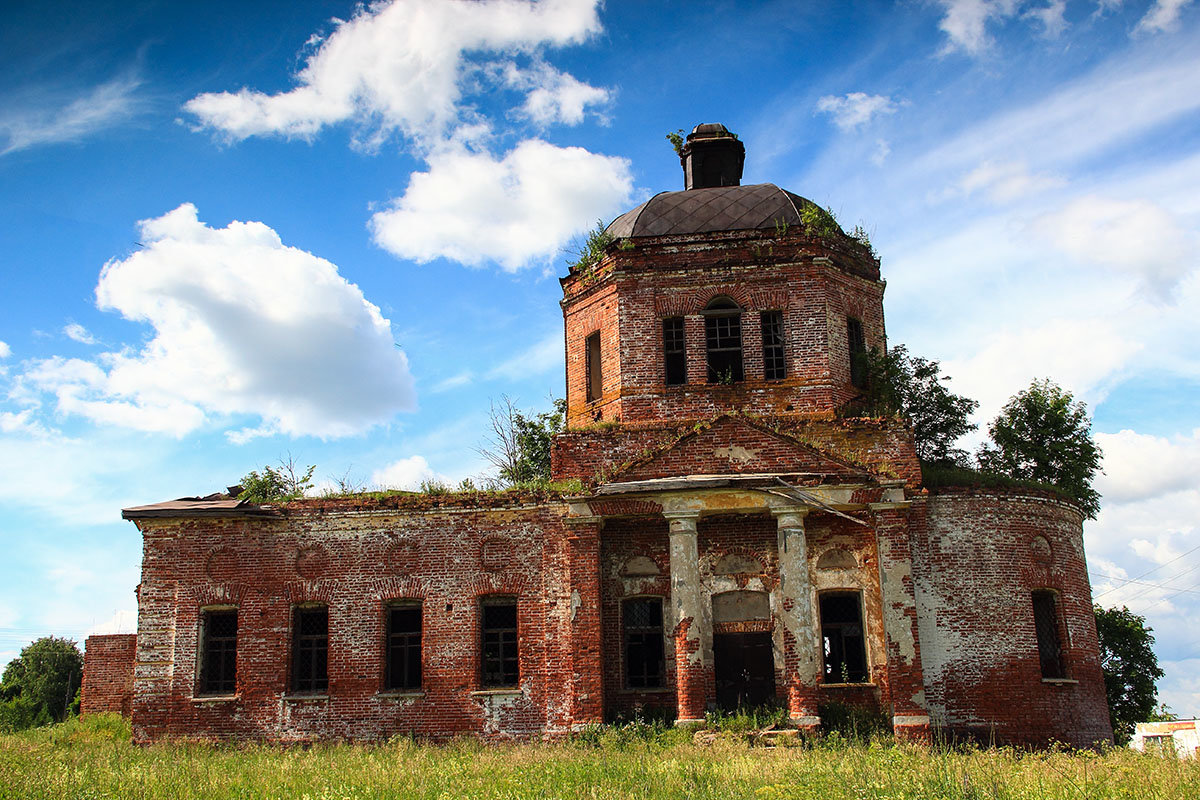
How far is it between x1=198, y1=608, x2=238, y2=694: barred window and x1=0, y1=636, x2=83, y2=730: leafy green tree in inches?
1011

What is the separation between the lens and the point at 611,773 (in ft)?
36.3

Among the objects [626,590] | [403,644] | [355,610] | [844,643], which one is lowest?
[844,643]

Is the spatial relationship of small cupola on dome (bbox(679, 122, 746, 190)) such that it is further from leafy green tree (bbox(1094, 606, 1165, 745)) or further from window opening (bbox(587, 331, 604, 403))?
leafy green tree (bbox(1094, 606, 1165, 745))

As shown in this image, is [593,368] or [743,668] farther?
[593,368]

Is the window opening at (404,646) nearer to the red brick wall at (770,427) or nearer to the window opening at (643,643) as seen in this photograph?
the red brick wall at (770,427)

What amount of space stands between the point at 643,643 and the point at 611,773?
18.7 feet

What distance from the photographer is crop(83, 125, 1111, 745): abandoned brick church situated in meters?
15.6

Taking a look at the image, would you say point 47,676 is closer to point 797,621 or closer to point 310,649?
point 310,649

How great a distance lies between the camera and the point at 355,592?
1712 centimetres

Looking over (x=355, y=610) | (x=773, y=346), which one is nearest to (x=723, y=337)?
(x=773, y=346)

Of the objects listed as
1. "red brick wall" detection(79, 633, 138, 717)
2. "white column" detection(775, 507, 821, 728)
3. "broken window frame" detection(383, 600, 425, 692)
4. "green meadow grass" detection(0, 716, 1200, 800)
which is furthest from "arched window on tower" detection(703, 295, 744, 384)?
"red brick wall" detection(79, 633, 138, 717)

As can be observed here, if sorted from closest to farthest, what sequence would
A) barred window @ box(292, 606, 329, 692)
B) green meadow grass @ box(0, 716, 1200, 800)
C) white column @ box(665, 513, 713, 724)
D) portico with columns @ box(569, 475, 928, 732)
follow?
green meadow grass @ box(0, 716, 1200, 800)
white column @ box(665, 513, 713, 724)
portico with columns @ box(569, 475, 928, 732)
barred window @ box(292, 606, 329, 692)

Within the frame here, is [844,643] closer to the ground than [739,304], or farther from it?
closer to the ground

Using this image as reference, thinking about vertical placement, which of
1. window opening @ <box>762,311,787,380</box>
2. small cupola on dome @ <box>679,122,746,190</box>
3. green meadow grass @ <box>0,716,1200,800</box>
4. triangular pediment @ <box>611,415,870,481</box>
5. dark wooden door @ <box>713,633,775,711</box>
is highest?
small cupola on dome @ <box>679,122,746,190</box>
